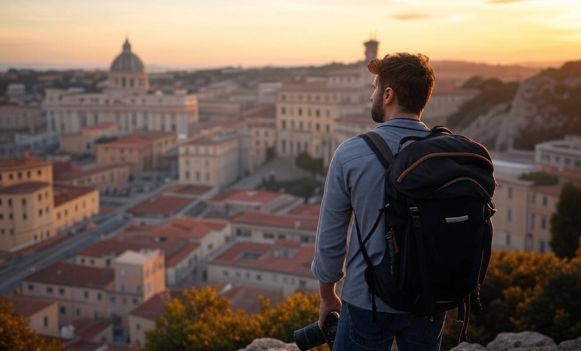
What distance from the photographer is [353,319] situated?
3.11m

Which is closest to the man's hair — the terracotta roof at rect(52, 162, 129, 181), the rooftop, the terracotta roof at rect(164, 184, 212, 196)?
the rooftop

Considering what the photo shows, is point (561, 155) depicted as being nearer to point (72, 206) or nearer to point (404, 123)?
point (72, 206)

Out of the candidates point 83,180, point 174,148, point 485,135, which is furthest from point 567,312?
point 174,148

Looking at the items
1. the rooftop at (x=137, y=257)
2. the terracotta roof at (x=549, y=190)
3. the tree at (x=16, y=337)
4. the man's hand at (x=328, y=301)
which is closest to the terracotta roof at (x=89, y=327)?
the rooftop at (x=137, y=257)

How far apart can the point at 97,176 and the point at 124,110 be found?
25404 millimetres

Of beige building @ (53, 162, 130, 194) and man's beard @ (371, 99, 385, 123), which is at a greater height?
man's beard @ (371, 99, 385, 123)

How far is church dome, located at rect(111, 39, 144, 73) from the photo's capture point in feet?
268

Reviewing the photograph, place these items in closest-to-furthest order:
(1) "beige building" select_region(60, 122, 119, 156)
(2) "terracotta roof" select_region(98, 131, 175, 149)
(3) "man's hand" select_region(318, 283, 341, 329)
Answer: (3) "man's hand" select_region(318, 283, 341, 329), (2) "terracotta roof" select_region(98, 131, 175, 149), (1) "beige building" select_region(60, 122, 119, 156)

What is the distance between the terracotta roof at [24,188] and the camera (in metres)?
35.2

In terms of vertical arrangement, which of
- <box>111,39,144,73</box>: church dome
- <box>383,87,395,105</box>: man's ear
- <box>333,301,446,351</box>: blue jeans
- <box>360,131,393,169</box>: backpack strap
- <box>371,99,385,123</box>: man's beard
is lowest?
<box>333,301,446,351</box>: blue jeans

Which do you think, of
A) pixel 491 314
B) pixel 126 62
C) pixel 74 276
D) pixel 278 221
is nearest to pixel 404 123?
pixel 491 314

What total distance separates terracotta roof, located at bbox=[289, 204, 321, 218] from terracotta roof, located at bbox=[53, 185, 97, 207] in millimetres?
12510

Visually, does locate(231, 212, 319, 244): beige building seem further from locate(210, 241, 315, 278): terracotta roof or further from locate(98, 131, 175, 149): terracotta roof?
locate(98, 131, 175, 149): terracotta roof

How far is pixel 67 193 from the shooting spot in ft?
133
